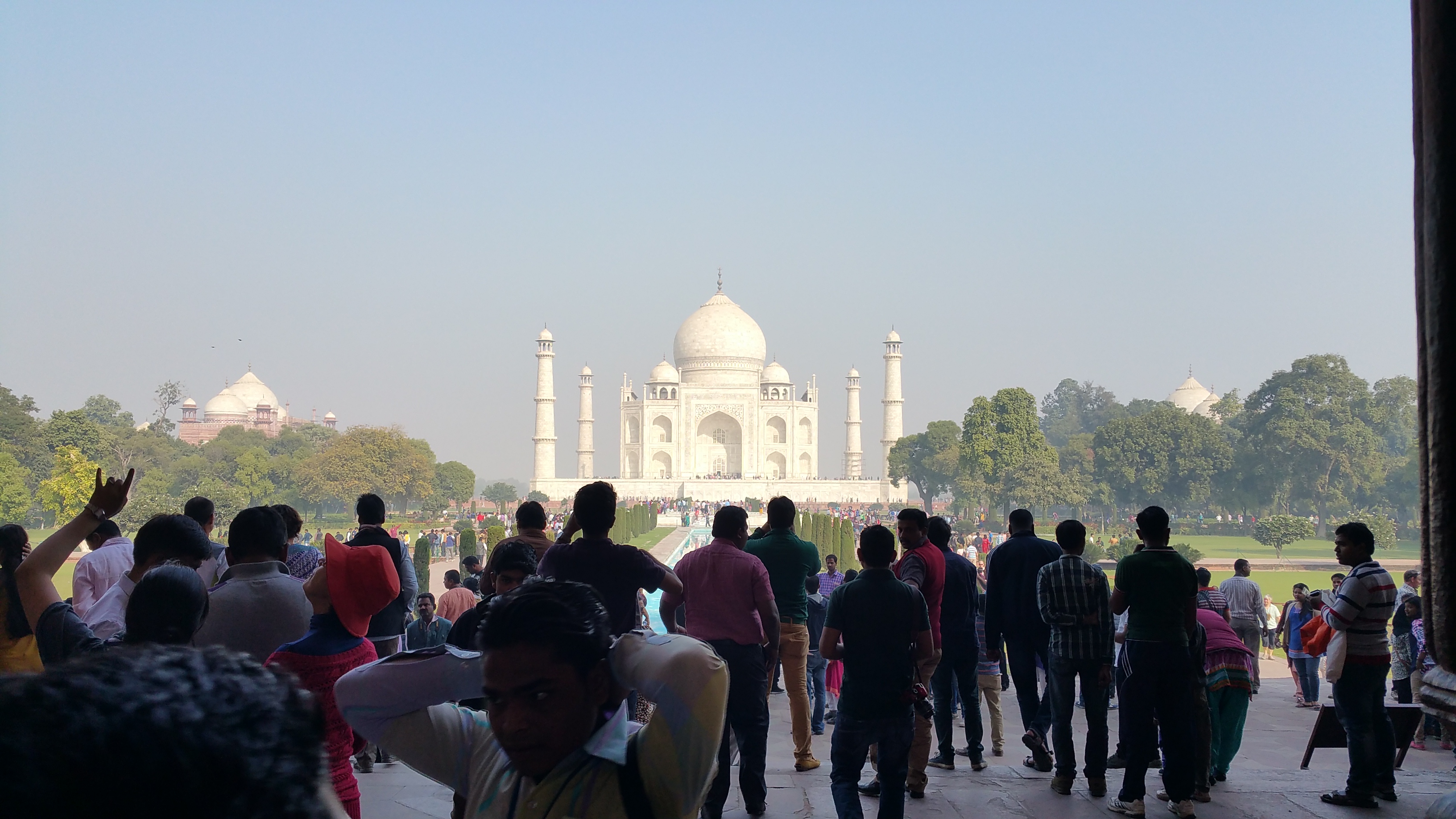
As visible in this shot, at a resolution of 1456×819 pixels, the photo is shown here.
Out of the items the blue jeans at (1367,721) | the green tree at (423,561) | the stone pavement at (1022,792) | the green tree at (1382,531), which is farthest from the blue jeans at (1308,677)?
the green tree at (1382,531)

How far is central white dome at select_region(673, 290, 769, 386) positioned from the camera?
1881 inches

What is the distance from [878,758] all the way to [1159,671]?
126cm

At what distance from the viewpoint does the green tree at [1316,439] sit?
105 feet

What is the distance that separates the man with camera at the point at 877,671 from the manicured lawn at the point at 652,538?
17704 millimetres

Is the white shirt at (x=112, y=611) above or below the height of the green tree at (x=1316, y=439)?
below

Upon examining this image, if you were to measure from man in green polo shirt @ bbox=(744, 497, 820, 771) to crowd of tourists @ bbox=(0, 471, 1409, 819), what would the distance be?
12mm

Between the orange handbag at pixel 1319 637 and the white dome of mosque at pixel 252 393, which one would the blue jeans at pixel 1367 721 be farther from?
the white dome of mosque at pixel 252 393

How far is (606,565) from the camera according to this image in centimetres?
330

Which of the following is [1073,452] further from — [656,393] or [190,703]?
[190,703]

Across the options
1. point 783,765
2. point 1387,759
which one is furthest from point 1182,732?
point 783,765

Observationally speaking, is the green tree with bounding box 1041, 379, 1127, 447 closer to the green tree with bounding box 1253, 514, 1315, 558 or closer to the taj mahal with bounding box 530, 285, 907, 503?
→ the taj mahal with bounding box 530, 285, 907, 503

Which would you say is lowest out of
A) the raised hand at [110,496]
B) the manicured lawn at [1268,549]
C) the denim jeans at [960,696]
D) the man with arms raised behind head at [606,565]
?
the manicured lawn at [1268,549]

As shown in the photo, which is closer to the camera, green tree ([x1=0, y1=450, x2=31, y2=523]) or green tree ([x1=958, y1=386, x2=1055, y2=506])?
green tree ([x1=0, y1=450, x2=31, y2=523])

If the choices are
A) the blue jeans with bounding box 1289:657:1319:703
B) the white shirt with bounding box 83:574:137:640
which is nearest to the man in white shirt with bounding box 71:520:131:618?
the white shirt with bounding box 83:574:137:640
